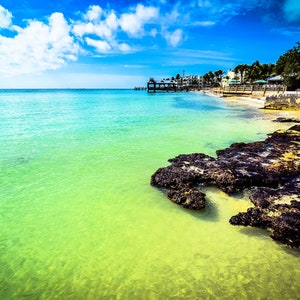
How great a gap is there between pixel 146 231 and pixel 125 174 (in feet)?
11.5

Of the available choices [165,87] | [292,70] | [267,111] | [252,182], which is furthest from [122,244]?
[165,87]

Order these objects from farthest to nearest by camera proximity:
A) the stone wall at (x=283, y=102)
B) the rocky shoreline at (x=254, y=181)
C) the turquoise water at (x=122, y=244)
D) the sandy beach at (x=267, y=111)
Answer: the stone wall at (x=283, y=102), the sandy beach at (x=267, y=111), the rocky shoreline at (x=254, y=181), the turquoise water at (x=122, y=244)

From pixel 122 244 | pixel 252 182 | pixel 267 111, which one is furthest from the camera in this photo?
pixel 267 111

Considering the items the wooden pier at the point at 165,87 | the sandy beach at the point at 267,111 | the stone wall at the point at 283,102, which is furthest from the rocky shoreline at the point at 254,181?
the wooden pier at the point at 165,87

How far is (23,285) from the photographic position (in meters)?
3.75

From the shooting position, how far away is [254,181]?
6.89m

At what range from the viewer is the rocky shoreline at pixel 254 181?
199 inches

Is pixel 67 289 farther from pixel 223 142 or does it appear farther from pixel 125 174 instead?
pixel 223 142

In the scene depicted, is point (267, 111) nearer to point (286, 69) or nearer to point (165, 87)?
point (286, 69)

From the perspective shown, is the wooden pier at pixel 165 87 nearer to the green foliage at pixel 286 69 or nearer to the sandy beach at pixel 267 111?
the green foliage at pixel 286 69

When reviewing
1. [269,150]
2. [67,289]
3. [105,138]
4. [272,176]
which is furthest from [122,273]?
[105,138]

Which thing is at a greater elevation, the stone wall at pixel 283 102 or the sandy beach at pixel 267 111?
the stone wall at pixel 283 102

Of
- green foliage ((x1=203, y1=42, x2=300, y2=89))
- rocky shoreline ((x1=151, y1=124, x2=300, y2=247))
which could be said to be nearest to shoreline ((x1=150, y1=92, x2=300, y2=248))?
rocky shoreline ((x1=151, y1=124, x2=300, y2=247))

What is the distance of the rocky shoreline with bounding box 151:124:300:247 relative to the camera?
5.05m
